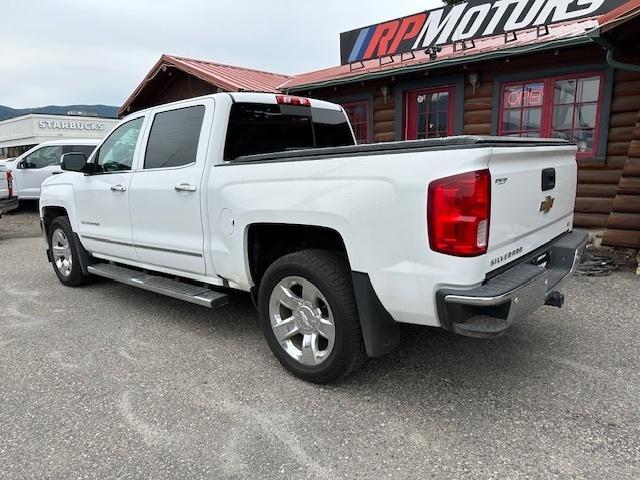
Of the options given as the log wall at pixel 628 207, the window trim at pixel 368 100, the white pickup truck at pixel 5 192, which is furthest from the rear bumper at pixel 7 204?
the log wall at pixel 628 207

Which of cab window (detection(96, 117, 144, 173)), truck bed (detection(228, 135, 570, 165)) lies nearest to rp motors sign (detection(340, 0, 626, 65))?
truck bed (detection(228, 135, 570, 165))

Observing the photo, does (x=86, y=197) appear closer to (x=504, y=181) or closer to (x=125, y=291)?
(x=125, y=291)

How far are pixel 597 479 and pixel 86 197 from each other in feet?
16.3

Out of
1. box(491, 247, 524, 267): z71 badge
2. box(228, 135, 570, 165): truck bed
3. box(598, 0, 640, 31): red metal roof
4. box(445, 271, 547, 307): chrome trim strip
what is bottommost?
box(445, 271, 547, 307): chrome trim strip

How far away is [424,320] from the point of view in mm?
2580

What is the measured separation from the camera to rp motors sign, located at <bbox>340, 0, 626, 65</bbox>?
24.5 feet

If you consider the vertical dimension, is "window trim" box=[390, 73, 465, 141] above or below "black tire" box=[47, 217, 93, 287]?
above

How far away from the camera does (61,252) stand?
5754 mm

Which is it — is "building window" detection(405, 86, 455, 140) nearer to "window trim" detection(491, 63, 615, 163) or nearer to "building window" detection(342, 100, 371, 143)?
"building window" detection(342, 100, 371, 143)

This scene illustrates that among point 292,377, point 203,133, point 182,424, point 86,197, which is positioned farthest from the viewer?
point 86,197

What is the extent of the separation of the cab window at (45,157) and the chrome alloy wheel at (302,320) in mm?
11904

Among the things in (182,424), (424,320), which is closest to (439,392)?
(424,320)

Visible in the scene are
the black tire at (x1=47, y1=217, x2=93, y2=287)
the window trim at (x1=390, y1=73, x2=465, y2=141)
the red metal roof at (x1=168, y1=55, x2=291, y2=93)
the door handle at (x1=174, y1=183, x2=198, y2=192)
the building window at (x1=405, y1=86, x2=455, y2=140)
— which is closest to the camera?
the door handle at (x1=174, y1=183, x2=198, y2=192)

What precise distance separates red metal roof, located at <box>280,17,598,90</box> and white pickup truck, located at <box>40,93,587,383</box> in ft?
12.6
